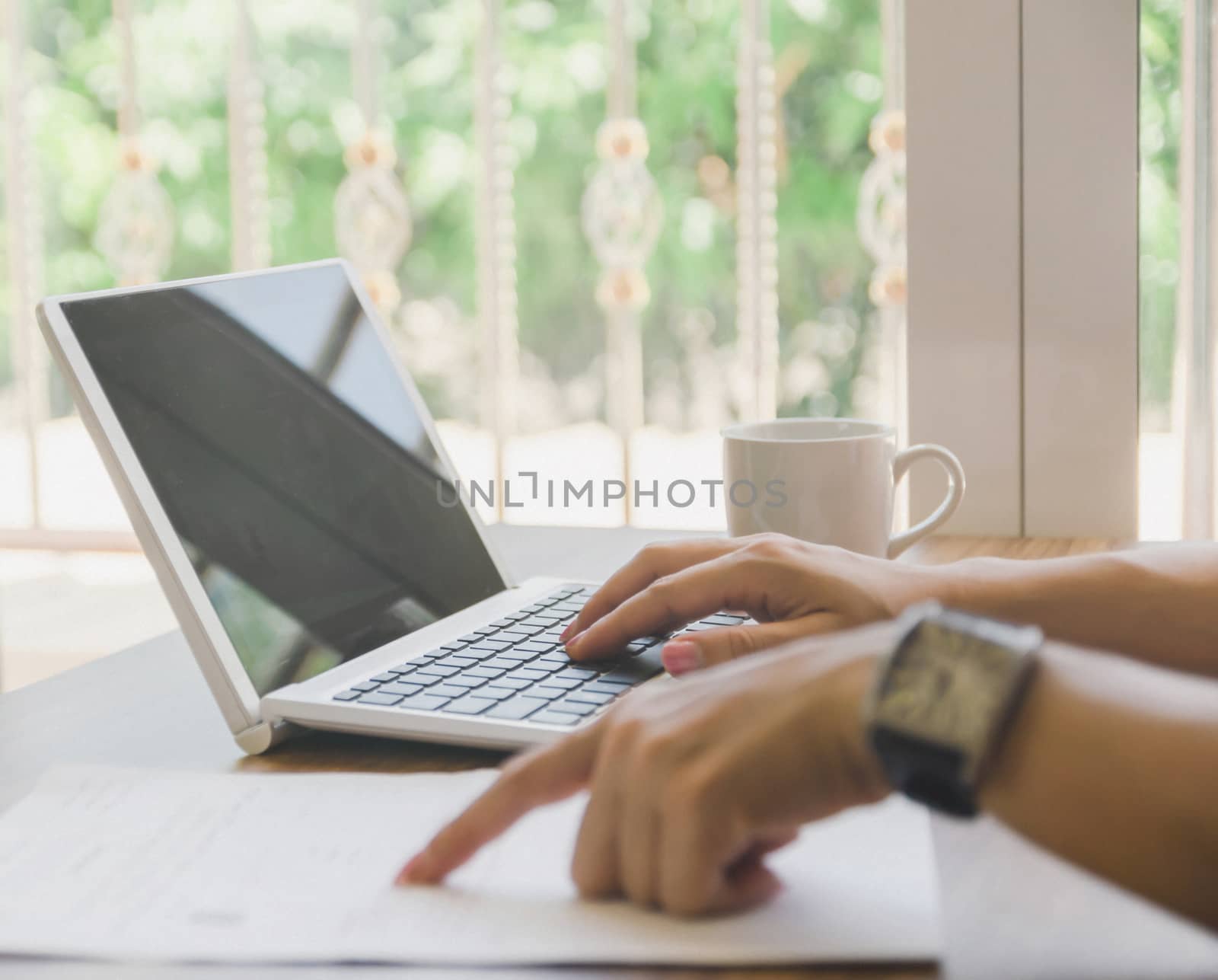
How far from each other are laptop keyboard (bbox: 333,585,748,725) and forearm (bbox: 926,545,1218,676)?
16 centimetres

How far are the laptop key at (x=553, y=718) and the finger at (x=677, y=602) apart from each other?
9 cm

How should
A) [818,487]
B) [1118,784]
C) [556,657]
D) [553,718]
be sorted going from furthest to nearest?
[818,487] < [556,657] < [553,718] < [1118,784]

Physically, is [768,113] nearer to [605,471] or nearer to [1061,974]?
[605,471]

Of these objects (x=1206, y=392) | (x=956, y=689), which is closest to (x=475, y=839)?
(x=956, y=689)

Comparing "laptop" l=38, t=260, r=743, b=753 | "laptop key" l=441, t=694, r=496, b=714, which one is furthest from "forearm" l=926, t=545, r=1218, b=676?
"laptop key" l=441, t=694, r=496, b=714

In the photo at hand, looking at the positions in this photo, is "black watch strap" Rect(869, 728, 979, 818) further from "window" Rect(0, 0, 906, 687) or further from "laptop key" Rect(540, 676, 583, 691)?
"window" Rect(0, 0, 906, 687)

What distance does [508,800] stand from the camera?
18.5 inches

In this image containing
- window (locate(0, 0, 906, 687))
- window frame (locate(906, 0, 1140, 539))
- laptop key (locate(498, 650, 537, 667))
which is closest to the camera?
laptop key (locate(498, 650, 537, 667))

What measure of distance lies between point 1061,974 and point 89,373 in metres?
0.53

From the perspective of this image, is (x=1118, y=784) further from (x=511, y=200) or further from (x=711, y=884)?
(x=511, y=200)

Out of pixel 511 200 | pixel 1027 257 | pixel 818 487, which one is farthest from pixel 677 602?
pixel 511 200

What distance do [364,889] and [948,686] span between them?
8.4 inches

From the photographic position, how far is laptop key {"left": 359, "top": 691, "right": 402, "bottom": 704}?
2.08ft

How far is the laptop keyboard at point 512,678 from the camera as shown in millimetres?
616
